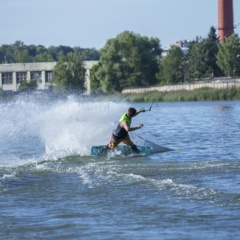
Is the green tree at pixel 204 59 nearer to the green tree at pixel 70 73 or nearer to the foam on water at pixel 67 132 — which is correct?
the green tree at pixel 70 73

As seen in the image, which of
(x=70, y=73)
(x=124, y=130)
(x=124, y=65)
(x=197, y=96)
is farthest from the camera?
(x=70, y=73)

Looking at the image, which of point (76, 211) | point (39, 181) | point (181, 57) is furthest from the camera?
point (181, 57)

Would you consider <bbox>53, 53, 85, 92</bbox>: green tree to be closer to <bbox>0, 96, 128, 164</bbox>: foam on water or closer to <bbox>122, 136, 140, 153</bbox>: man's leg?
<bbox>0, 96, 128, 164</bbox>: foam on water

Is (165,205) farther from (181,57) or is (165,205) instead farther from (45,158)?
(181,57)

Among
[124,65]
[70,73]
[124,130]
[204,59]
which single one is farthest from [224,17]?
[124,130]

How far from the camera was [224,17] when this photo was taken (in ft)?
357

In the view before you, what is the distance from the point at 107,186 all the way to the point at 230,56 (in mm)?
85212

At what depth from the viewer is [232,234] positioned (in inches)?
507

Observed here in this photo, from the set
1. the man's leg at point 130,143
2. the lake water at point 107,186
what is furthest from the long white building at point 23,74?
the man's leg at point 130,143

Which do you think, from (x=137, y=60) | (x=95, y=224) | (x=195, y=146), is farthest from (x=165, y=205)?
(x=137, y=60)

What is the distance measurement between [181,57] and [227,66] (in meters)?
8.64

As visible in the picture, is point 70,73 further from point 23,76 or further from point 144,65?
point 23,76

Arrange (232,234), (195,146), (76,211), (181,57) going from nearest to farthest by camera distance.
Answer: (232,234), (76,211), (195,146), (181,57)

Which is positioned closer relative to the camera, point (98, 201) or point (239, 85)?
point (98, 201)
